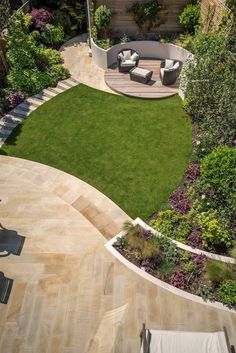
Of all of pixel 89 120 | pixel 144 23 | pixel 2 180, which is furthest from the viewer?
pixel 144 23

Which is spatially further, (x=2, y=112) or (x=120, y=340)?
(x=2, y=112)

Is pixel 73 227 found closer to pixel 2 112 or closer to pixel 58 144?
pixel 58 144

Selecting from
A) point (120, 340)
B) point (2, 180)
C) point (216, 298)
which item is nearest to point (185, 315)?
point (216, 298)

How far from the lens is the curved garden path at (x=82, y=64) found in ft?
68.7

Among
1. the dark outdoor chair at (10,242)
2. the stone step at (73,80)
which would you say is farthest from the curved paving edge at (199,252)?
the stone step at (73,80)

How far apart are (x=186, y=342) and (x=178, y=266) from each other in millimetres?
3284

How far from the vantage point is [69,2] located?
990 inches

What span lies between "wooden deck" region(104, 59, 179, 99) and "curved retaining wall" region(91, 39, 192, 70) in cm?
91

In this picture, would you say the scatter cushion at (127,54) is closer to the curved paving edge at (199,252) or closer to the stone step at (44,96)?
the stone step at (44,96)

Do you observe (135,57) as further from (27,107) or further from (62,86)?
(27,107)

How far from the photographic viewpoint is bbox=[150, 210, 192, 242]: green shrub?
1255cm

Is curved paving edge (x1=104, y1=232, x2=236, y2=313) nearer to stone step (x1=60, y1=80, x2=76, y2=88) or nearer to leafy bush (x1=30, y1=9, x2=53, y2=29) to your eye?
stone step (x1=60, y1=80, x2=76, y2=88)

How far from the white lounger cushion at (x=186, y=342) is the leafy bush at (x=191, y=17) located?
809 inches

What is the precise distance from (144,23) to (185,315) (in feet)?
67.3
